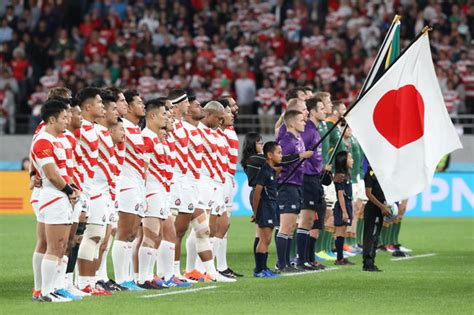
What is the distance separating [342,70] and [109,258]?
44.2 ft

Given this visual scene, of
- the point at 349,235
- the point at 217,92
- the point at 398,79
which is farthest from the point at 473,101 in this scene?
the point at 398,79

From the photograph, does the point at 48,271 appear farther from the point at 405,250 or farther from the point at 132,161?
the point at 405,250

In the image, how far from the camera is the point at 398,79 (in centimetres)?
1552

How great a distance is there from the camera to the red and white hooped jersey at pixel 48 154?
12703 millimetres

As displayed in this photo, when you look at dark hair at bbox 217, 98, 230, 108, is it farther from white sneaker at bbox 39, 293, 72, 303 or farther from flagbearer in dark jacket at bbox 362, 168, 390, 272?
white sneaker at bbox 39, 293, 72, 303

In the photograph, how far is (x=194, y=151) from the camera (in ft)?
51.3

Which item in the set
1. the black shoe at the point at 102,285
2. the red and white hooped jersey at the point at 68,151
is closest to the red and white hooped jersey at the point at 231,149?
the black shoe at the point at 102,285

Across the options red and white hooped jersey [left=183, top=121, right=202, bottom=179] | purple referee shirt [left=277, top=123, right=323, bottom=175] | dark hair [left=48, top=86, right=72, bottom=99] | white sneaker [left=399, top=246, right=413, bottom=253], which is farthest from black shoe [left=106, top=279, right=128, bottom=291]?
white sneaker [left=399, top=246, right=413, bottom=253]

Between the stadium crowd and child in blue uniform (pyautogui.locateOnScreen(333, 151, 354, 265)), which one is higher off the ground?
the stadium crowd

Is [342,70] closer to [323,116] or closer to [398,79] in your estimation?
[323,116]

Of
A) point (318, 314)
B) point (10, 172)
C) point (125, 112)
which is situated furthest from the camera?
point (10, 172)

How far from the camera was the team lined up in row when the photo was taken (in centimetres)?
1283

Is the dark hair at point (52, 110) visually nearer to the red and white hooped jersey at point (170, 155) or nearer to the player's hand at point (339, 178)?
the red and white hooped jersey at point (170, 155)

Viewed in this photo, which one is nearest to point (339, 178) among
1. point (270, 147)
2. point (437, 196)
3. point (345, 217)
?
point (345, 217)
